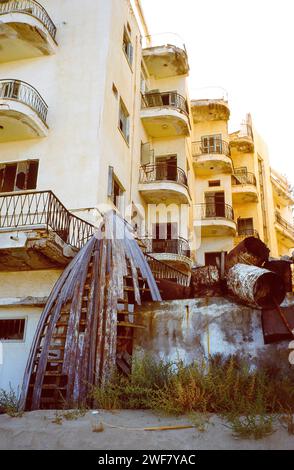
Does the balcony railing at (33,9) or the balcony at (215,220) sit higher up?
the balcony railing at (33,9)

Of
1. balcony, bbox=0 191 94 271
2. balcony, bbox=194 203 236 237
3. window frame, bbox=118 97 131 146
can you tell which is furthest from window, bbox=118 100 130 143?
balcony, bbox=194 203 236 237

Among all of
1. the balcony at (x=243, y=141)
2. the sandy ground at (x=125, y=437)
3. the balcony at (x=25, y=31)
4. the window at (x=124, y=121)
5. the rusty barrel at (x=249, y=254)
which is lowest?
the sandy ground at (x=125, y=437)

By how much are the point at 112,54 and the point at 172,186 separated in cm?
629

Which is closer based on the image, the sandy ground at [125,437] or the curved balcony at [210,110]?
the sandy ground at [125,437]

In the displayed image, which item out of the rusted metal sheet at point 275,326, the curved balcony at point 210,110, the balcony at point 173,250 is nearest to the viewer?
the rusted metal sheet at point 275,326

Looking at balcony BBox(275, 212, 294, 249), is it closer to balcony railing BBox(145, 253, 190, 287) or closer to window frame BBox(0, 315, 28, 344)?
balcony railing BBox(145, 253, 190, 287)

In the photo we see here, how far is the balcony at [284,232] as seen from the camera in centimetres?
3073

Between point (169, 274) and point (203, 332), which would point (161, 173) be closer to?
point (169, 274)

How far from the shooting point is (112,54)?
50.8ft

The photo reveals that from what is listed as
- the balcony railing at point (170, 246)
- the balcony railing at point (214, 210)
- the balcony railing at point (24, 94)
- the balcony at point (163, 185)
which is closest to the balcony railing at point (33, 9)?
the balcony railing at point (24, 94)

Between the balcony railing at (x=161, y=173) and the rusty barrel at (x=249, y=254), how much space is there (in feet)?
31.8

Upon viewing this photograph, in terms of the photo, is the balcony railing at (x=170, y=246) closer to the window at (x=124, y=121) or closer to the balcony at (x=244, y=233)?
the window at (x=124, y=121)

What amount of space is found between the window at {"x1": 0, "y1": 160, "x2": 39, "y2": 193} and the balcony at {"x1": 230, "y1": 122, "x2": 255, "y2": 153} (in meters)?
18.0

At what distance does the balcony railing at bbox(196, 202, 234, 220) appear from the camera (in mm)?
23391
